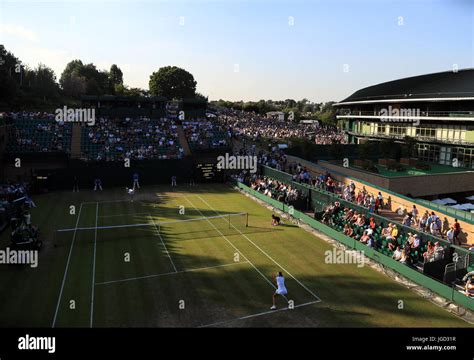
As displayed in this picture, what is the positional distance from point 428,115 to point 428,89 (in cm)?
468

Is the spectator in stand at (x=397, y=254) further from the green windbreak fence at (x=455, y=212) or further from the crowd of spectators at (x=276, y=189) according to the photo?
the crowd of spectators at (x=276, y=189)

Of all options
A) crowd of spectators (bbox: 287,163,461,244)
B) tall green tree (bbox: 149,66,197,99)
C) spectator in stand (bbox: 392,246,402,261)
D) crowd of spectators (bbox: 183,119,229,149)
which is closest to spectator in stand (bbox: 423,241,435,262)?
spectator in stand (bbox: 392,246,402,261)

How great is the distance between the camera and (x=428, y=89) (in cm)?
5244

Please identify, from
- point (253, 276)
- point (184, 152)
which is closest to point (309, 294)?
point (253, 276)

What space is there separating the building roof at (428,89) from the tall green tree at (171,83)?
58.9m

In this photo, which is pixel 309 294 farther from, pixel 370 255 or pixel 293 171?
pixel 293 171

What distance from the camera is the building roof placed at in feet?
156

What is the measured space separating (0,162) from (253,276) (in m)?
32.7

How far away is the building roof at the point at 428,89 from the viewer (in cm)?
4759

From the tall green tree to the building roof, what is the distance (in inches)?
2320

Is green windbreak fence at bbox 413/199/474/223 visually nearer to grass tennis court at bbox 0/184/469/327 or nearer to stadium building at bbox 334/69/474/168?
grass tennis court at bbox 0/184/469/327

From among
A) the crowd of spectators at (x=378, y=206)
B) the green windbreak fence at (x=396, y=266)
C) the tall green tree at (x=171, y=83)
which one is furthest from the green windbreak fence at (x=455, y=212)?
the tall green tree at (x=171, y=83)

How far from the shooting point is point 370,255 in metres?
20.9

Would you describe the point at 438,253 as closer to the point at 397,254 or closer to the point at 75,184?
the point at 397,254
